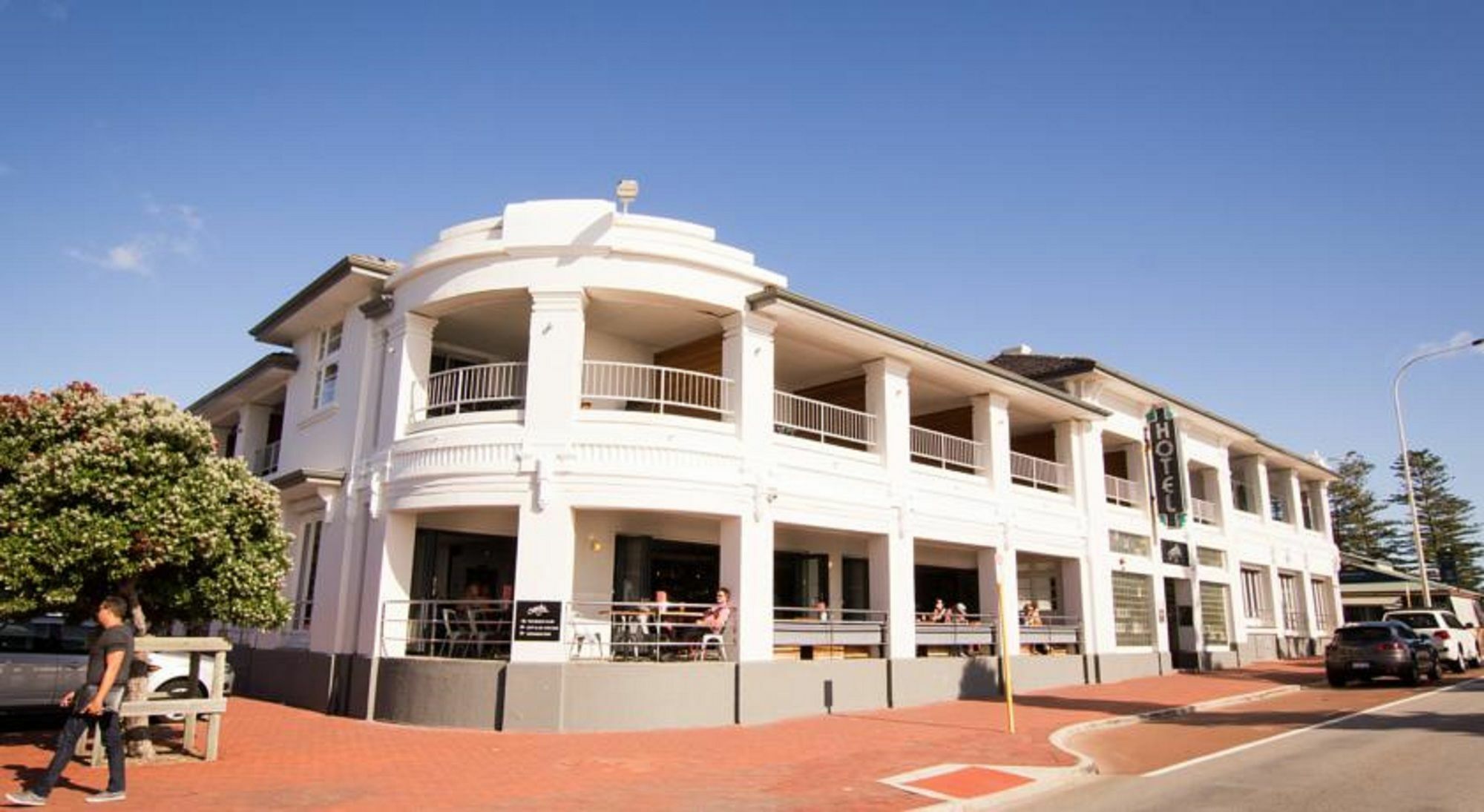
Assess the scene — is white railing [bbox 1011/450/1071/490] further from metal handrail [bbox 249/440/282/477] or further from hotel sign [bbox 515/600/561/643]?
metal handrail [bbox 249/440/282/477]

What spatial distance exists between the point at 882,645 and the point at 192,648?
37.5 ft

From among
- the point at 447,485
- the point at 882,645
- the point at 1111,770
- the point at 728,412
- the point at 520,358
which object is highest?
the point at 520,358

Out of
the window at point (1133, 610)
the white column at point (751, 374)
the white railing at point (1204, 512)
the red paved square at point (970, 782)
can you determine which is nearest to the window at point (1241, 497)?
the white railing at point (1204, 512)

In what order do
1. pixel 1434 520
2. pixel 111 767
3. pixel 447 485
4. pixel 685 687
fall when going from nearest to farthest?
pixel 111 767 → pixel 685 687 → pixel 447 485 → pixel 1434 520

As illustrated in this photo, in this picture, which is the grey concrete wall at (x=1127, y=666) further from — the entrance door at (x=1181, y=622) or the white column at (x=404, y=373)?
the white column at (x=404, y=373)

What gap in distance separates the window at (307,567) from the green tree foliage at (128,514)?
706cm

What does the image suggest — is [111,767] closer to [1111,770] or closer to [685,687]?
[685,687]

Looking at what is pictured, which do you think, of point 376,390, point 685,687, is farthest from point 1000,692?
point 376,390

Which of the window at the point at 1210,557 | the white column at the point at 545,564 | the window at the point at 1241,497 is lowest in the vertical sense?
the white column at the point at 545,564

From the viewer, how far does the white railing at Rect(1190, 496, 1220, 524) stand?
29.5 meters

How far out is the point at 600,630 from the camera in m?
15.5

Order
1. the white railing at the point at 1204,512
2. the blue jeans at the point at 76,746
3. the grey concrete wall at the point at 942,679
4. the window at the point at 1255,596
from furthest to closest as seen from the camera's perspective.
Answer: the window at the point at 1255,596 < the white railing at the point at 1204,512 < the grey concrete wall at the point at 942,679 < the blue jeans at the point at 76,746

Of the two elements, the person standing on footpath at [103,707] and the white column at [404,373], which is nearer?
the person standing on footpath at [103,707]

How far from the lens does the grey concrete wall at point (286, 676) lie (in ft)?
52.1
